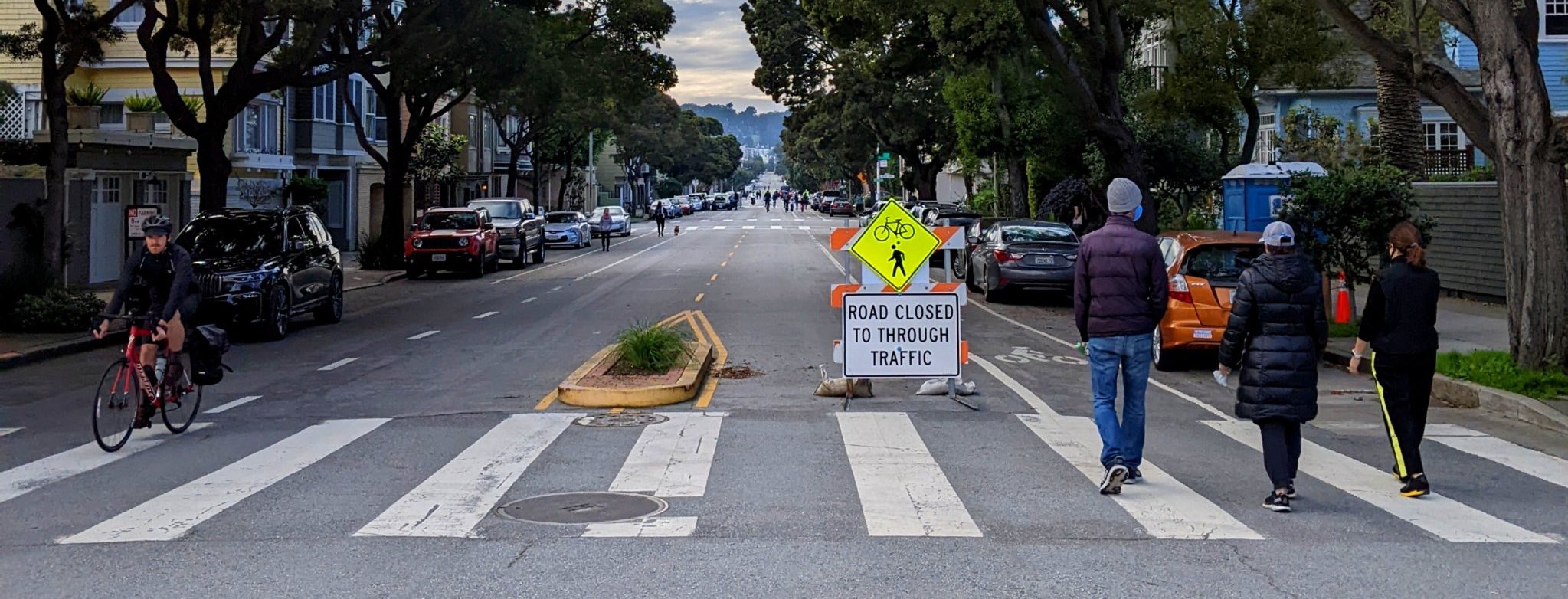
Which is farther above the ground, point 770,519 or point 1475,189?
point 1475,189

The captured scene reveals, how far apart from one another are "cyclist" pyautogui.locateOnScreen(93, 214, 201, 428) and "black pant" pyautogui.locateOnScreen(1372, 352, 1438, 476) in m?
8.13

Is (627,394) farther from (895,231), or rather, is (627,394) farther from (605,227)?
(605,227)

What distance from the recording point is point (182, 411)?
11062mm

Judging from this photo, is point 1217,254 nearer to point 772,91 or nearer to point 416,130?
point 416,130

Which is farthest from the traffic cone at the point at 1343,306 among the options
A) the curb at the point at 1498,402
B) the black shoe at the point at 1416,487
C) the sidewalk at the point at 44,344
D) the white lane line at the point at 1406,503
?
the sidewalk at the point at 44,344

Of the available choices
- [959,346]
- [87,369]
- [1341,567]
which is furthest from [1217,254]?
[87,369]

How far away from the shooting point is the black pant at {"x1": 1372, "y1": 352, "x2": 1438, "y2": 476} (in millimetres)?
8578

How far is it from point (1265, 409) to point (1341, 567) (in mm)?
1486

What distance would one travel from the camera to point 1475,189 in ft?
75.9

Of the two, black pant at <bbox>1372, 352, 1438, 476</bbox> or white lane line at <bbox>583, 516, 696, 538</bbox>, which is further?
black pant at <bbox>1372, 352, 1438, 476</bbox>

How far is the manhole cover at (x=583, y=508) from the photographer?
780 cm

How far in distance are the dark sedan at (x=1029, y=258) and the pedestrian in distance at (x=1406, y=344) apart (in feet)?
50.6

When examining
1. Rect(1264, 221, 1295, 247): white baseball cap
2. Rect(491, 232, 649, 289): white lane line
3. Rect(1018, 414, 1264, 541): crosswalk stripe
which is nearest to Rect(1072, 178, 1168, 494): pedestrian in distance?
Rect(1018, 414, 1264, 541): crosswalk stripe

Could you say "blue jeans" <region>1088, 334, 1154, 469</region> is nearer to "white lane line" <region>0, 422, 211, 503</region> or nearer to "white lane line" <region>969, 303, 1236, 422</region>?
"white lane line" <region>969, 303, 1236, 422</region>
